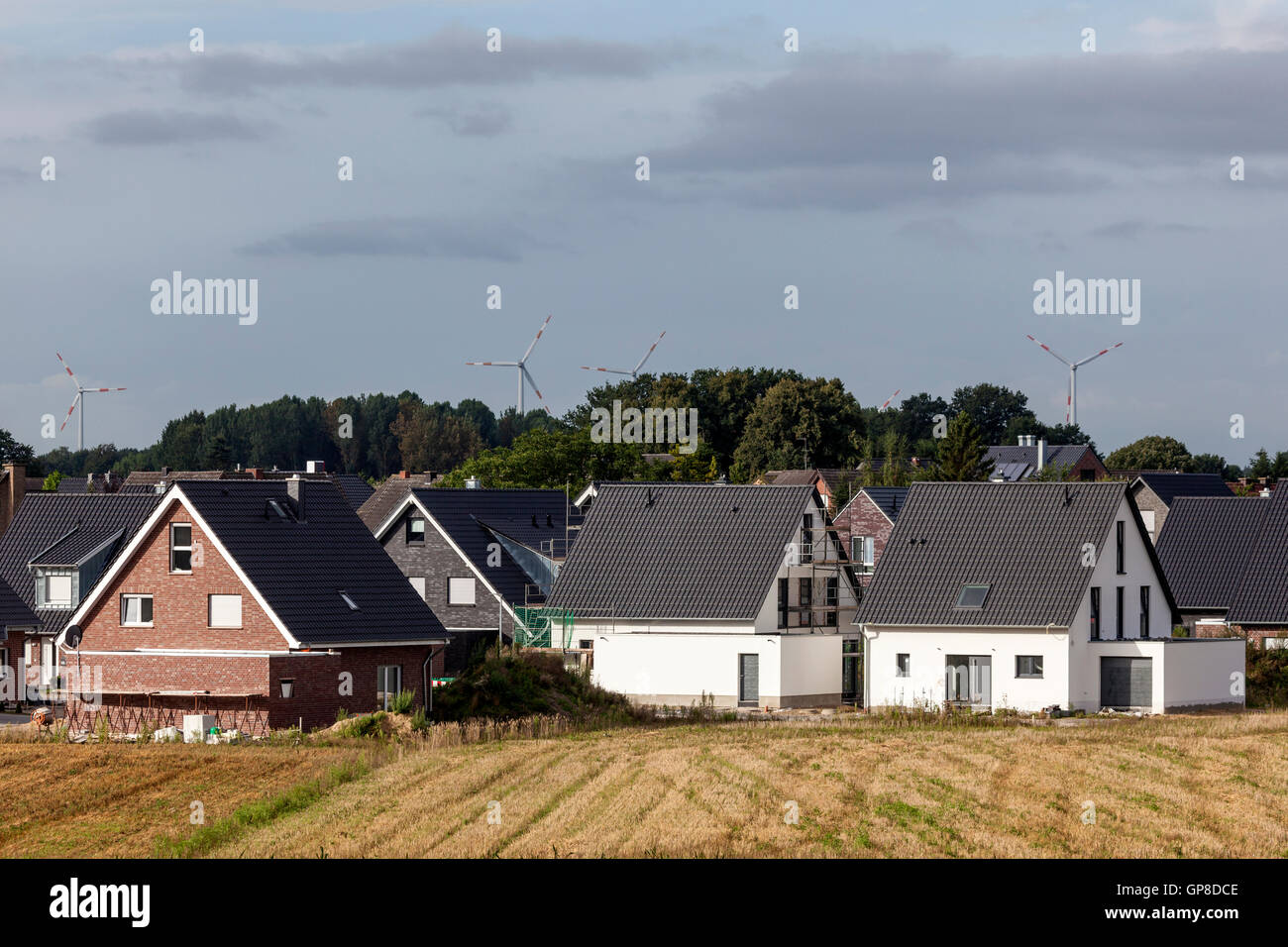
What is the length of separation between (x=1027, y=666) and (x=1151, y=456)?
102529 mm

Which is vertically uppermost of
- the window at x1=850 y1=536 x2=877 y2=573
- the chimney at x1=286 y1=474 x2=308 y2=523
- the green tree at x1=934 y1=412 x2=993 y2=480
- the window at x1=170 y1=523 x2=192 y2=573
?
the green tree at x1=934 y1=412 x2=993 y2=480

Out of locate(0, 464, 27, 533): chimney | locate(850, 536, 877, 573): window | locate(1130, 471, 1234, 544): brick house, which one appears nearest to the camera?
locate(0, 464, 27, 533): chimney

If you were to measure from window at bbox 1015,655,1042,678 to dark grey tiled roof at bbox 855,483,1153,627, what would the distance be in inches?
38.4

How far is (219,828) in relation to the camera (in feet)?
86.7

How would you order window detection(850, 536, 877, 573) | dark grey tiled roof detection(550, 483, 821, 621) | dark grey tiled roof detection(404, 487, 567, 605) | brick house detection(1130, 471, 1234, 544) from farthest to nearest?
1. brick house detection(1130, 471, 1234, 544)
2. window detection(850, 536, 877, 573)
3. dark grey tiled roof detection(404, 487, 567, 605)
4. dark grey tiled roof detection(550, 483, 821, 621)

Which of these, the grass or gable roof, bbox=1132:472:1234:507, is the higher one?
gable roof, bbox=1132:472:1234:507

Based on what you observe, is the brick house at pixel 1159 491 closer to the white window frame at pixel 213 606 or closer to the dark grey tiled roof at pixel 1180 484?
the dark grey tiled roof at pixel 1180 484

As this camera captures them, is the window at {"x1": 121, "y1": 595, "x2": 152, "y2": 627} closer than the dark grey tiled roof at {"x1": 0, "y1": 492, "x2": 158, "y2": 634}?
Yes

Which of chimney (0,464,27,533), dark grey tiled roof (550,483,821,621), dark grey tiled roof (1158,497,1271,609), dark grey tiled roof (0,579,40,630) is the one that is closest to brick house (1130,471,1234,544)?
dark grey tiled roof (1158,497,1271,609)

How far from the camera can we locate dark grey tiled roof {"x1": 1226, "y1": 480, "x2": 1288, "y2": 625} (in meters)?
57.8

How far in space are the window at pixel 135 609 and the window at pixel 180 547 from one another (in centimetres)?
128

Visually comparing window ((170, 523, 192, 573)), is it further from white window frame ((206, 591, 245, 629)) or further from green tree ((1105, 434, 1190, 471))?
green tree ((1105, 434, 1190, 471))

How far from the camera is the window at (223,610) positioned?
4447 centimetres
